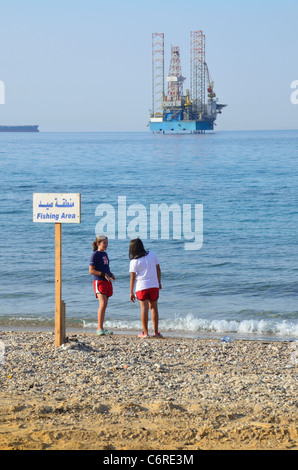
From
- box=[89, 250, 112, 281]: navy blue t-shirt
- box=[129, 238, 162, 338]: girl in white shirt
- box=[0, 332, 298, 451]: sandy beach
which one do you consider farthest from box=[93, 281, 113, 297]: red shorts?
box=[0, 332, 298, 451]: sandy beach

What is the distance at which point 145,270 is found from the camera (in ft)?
28.1

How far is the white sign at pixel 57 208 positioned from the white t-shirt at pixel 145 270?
1.35 m

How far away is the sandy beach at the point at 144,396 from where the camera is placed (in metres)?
4.71

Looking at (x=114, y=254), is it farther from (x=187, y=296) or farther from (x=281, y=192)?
(x=281, y=192)

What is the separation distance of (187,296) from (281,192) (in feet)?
78.5

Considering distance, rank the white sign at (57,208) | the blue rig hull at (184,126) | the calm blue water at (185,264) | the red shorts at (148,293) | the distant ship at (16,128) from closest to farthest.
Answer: the white sign at (57,208) → the red shorts at (148,293) → the calm blue water at (185,264) → the blue rig hull at (184,126) → the distant ship at (16,128)

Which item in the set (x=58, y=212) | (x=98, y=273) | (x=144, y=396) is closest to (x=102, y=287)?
(x=98, y=273)

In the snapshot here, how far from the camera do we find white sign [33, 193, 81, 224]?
7395mm

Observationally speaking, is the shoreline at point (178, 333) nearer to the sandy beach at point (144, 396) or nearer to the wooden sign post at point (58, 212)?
the sandy beach at point (144, 396)

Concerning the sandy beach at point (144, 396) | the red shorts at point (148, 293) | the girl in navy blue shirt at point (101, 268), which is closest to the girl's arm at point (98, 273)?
the girl in navy blue shirt at point (101, 268)

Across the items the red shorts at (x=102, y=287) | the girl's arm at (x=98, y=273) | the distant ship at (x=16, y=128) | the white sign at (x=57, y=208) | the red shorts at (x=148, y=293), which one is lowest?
the red shorts at (x=148, y=293)

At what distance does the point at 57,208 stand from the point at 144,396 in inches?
106

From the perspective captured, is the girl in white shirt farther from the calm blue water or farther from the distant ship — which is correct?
the distant ship
